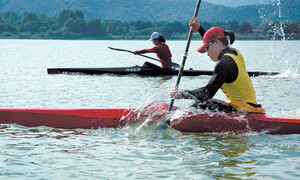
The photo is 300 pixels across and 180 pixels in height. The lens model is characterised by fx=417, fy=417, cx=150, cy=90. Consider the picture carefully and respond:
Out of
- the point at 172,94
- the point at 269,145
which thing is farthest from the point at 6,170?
the point at 269,145

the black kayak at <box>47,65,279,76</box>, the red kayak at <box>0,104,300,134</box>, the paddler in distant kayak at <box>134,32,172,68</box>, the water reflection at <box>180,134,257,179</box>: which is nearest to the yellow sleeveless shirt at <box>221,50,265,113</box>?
the red kayak at <box>0,104,300,134</box>

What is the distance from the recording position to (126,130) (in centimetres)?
809

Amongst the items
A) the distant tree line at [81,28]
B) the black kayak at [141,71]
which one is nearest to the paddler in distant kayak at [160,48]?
the black kayak at [141,71]

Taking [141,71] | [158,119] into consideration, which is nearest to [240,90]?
[158,119]

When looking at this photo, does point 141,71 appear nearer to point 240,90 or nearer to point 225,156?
point 240,90

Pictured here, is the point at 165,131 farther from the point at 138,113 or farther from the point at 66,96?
the point at 66,96

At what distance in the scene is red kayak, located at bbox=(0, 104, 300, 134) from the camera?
748cm

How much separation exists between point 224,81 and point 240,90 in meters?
0.37

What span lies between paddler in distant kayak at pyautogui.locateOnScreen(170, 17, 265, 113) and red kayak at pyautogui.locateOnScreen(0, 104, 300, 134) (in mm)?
175

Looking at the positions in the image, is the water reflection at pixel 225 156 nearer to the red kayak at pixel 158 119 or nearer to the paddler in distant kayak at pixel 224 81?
the red kayak at pixel 158 119

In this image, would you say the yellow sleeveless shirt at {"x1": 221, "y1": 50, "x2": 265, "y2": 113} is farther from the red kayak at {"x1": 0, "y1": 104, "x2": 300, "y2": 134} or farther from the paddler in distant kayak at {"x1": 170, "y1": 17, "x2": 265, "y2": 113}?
the red kayak at {"x1": 0, "y1": 104, "x2": 300, "y2": 134}

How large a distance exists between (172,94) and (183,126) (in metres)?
0.78

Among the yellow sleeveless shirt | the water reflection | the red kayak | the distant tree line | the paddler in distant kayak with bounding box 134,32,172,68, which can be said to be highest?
the distant tree line

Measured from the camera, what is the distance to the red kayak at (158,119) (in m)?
7.48
